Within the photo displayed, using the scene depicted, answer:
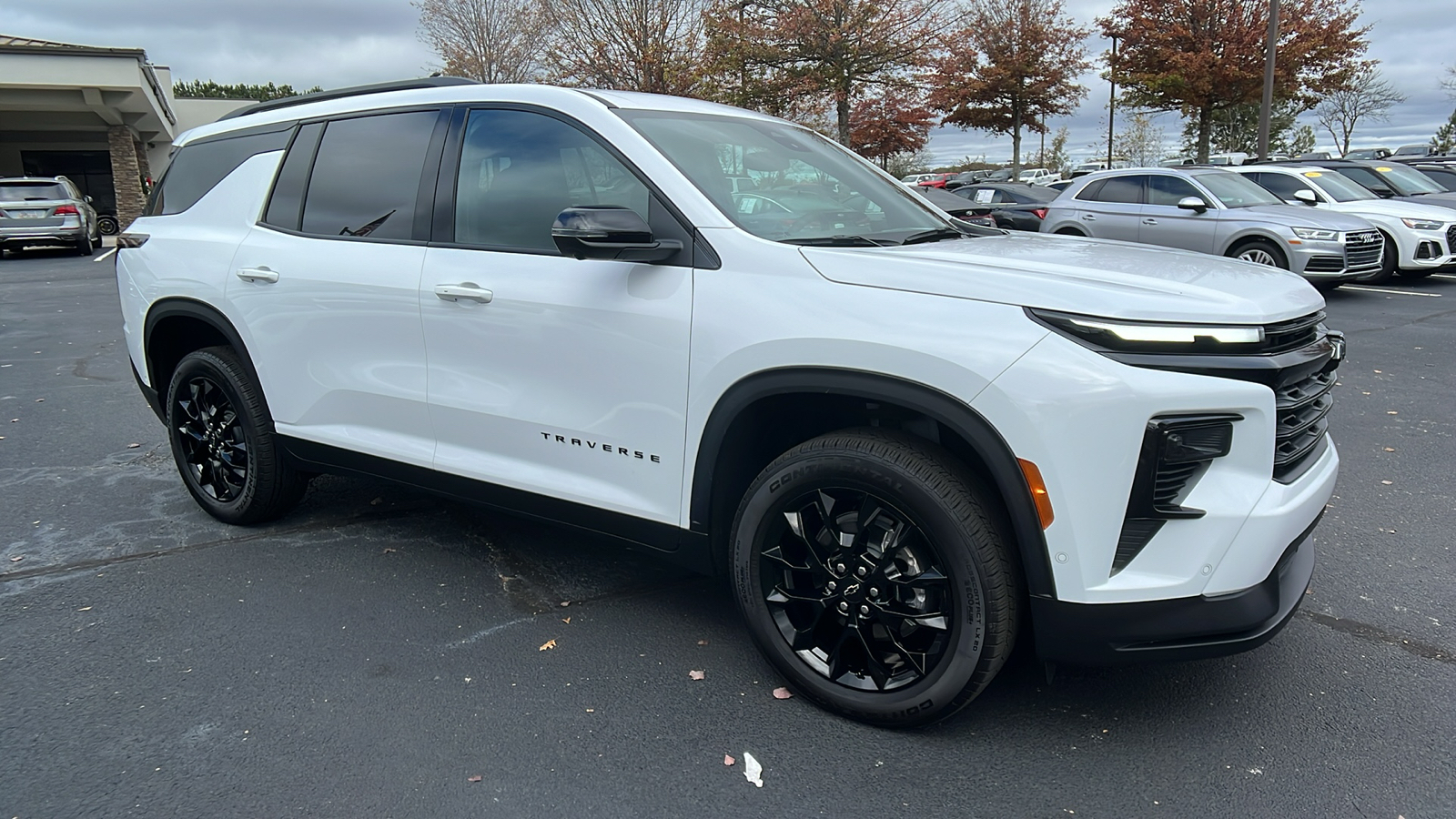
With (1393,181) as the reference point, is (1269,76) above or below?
above

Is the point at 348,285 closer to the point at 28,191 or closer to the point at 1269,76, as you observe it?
the point at 28,191

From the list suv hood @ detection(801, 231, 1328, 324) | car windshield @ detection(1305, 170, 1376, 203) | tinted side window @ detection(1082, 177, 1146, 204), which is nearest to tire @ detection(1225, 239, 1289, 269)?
tinted side window @ detection(1082, 177, 1146, 204)

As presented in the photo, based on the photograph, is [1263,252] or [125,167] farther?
[125,167]

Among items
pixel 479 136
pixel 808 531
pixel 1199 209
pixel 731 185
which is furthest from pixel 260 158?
pixel 1199 209

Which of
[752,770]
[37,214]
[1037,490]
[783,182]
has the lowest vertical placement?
[752,770]

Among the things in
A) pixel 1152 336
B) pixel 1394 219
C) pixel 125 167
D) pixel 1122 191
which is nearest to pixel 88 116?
pixel 125 167

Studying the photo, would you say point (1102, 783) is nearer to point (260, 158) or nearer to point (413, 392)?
point (413, 392)

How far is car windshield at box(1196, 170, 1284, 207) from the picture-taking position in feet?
41.9

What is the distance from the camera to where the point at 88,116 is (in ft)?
110

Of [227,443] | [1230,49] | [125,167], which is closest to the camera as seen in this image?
[227,443]

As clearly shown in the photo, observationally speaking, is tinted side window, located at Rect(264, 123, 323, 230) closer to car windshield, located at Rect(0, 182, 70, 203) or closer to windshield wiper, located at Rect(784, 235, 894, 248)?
windshield wiper, located at Rect(784, 235, 894, 248)

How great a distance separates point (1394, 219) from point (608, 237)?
544 inches

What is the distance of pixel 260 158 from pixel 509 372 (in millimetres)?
1857

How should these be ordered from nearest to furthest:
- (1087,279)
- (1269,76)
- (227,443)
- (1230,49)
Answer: (1087,279) → (227,443) → (1269,76) → (1230,49)
